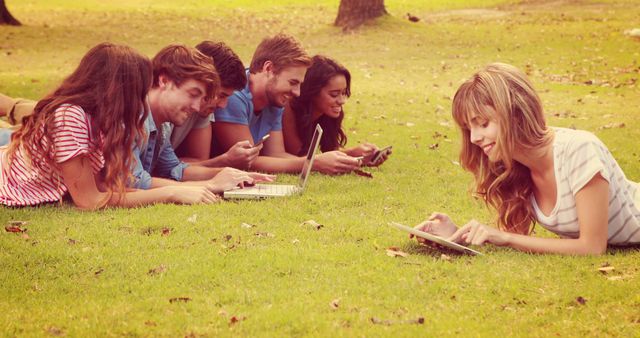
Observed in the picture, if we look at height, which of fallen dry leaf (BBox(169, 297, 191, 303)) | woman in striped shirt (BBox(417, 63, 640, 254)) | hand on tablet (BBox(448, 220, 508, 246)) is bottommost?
fallen dry leaf (BBox(169, 297, 191, 303))

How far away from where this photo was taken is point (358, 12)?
24.6 m

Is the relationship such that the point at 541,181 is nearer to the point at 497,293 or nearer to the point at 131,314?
the point at 497,293

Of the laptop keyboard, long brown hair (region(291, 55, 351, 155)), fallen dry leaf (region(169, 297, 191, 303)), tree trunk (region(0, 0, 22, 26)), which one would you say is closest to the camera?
fallen dry leaf (region(169, 297, 191, 303))

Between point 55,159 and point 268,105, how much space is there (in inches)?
109

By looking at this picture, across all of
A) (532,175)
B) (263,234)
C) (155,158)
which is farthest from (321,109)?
(532,175)

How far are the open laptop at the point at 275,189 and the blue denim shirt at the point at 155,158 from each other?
708 millimetres

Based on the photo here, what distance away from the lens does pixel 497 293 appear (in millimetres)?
5301

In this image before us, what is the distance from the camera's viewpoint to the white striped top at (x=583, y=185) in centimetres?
561

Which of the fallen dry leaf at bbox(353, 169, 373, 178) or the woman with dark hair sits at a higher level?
the woman with dark hair

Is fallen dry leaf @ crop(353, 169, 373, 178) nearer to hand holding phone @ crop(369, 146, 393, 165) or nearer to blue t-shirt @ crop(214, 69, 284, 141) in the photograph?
hand holding phone @ crop(369, 146, 393, 165)

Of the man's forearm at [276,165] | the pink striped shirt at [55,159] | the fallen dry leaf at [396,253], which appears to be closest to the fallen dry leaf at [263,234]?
the fallen dry leaf at [396,253]


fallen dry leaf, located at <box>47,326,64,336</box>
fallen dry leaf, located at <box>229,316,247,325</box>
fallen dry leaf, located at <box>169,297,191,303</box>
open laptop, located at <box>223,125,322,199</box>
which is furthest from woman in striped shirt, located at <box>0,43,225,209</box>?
fallen dry leaf, located at <box>229,316,247,325</box>

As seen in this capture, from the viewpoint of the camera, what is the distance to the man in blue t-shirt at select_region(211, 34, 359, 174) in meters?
8.66

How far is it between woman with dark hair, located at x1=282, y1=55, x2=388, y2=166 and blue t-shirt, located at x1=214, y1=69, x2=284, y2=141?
318 mm
